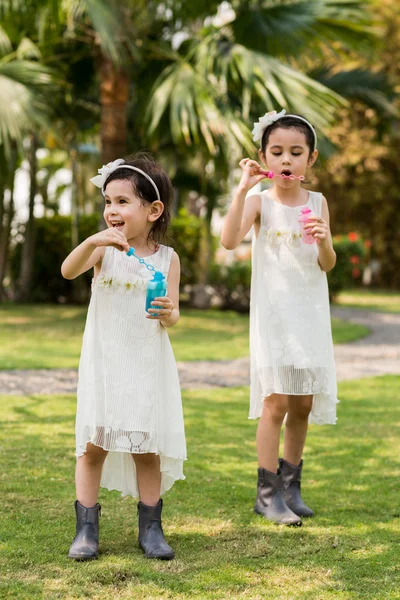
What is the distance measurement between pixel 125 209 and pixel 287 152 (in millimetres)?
773

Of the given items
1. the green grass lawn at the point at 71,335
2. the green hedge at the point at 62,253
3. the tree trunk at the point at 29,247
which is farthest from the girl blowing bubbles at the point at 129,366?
the tree trunk at the point at 29,247

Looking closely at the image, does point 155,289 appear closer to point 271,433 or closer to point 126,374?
point 126,374

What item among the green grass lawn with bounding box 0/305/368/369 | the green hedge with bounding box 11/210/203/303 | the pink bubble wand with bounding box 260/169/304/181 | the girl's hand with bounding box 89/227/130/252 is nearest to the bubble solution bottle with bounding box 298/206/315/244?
the pink bubble wand with bounding box 260/169/304/181

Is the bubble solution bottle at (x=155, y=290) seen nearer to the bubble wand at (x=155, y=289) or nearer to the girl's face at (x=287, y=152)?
the bubble wand at (x=155, y=289)

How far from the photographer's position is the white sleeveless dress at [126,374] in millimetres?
2855

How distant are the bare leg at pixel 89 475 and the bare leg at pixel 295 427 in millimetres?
891

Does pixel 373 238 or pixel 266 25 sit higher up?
pixel 266 25

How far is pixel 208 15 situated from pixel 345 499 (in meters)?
7.95

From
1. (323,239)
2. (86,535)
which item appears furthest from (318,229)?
(86,535)

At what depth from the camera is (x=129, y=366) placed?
9.48 ft

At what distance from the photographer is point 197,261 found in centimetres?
1367

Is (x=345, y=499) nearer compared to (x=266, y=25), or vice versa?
(x=345, y=499)

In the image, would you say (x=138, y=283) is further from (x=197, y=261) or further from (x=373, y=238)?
(x=373, y=238)

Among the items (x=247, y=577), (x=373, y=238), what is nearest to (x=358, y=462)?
(x=247, y=577)
